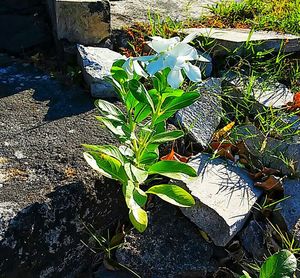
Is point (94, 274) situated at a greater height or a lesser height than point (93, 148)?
lesser

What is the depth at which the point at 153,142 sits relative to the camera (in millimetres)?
1826

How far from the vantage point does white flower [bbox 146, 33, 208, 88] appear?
1636mm

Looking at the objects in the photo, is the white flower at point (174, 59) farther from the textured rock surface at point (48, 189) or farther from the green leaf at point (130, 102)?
the textured rock surface at point (48, 189)

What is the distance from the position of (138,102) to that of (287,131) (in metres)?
0.65

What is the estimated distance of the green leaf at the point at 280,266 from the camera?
4.85 ft

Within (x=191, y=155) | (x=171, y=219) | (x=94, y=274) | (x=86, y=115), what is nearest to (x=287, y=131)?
(x=191, y=155)

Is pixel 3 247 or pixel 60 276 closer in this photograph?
pixel 3 247

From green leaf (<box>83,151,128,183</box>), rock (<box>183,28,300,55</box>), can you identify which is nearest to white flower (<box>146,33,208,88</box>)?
green leaf (<box>83,151,128,183</box>)

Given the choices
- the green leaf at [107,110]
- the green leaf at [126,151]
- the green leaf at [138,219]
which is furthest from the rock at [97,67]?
the green leaf at [138,219]

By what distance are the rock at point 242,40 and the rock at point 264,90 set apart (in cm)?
15

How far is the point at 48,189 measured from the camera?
1.75 m

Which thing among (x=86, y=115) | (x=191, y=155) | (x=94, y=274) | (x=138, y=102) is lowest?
(x=94, y=274)

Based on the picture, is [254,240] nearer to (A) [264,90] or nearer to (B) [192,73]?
(B) [192,73]

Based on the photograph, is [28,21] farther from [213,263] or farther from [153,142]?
[213,263]
